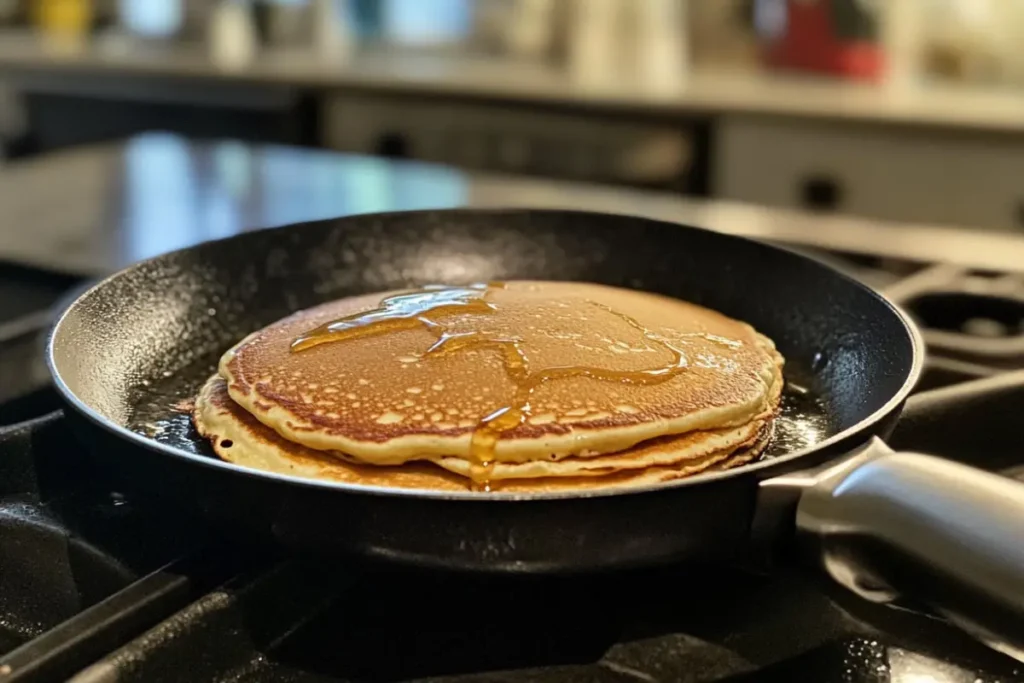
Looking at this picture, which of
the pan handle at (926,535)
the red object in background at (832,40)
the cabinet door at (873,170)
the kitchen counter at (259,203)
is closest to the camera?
the pan handle at (926,535)

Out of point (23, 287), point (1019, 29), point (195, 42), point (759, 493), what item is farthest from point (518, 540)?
point (195, 42)

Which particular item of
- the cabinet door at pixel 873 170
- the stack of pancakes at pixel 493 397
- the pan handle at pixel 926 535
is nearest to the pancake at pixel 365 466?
the stack of pancakes at pixel 493 397

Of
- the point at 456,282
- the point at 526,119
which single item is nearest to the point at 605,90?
the point at 526,119

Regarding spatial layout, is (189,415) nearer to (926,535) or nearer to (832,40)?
(926,535)

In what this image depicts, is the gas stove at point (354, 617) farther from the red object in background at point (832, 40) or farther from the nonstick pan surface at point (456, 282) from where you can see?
the red object in background at point (832, 40)

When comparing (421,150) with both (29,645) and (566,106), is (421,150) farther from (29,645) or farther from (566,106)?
(29,645)

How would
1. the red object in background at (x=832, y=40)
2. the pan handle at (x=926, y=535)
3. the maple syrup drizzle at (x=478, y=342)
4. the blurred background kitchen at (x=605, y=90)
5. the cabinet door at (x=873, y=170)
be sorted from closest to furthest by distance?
1. the pan handle at (x=926, y=535)
2. the maple syrup drizzle at (x=478, y=342)
3. the cabinet door at (x=873, y=170)
4. the blurred background kitchen at (x=605, y=90)
5. the red object in background at (x=832, y=40)

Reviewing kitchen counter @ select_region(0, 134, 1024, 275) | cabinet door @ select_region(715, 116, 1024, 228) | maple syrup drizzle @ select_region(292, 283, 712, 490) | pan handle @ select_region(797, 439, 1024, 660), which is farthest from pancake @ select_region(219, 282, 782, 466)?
cabinet door @ select_region(715, 116, 1024, 228)
